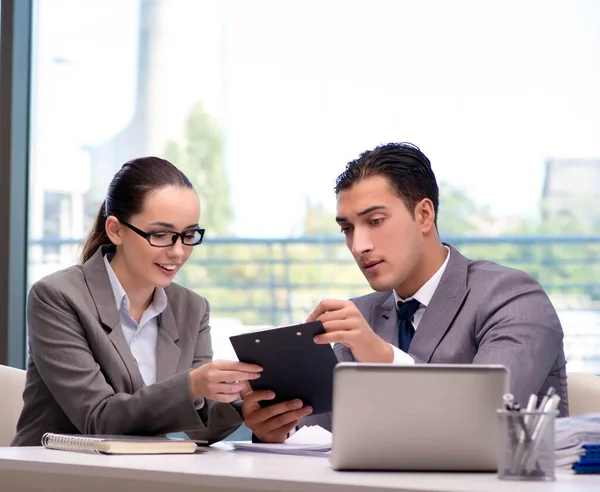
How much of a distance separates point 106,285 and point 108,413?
380 millimetres

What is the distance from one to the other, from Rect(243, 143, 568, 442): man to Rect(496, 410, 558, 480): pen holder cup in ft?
1.91

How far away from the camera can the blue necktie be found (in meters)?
2.23

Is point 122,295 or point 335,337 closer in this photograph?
point 335,337

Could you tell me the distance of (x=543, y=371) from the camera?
6.52ft

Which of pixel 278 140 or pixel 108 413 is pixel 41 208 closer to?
pixel 278 140

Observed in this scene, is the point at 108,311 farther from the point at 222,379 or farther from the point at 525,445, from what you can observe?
the point at 525,445

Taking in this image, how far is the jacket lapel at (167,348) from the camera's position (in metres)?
2.22

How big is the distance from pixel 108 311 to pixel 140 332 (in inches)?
6.3

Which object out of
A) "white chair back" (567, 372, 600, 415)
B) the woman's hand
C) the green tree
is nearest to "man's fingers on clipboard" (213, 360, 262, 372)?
the woman's hand

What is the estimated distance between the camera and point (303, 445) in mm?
1839

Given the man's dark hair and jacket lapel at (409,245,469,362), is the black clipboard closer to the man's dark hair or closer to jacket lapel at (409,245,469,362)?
jacket lapel at (409,245,469,362)

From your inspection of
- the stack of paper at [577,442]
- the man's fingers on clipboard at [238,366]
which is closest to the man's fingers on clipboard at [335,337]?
the man's fingers on clipboard at [238,366]

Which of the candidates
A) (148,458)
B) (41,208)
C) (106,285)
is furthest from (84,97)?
(148,458)

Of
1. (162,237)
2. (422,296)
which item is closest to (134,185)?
(162,237)
